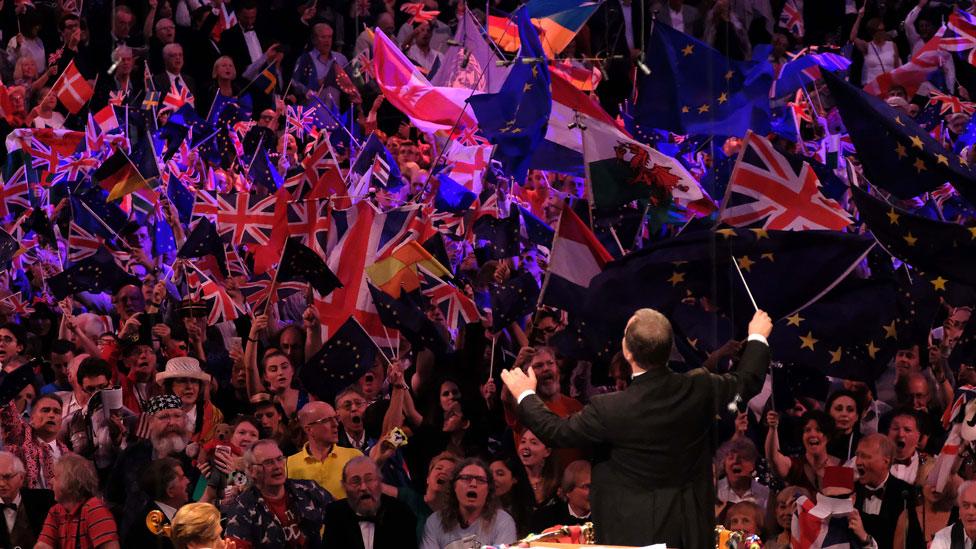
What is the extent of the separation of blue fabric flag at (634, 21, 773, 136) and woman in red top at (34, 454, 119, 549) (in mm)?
4349

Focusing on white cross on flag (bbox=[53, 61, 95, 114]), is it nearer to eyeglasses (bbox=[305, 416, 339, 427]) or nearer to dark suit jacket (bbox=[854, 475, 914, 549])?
eyeglasses (bbox=[305, 416, 339, 427])

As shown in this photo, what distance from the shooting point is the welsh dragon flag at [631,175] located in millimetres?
10109

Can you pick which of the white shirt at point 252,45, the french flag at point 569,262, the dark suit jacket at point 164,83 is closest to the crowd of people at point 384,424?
the french flag at point 569,262

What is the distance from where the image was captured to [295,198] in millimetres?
12406

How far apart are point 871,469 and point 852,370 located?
0.85 meters

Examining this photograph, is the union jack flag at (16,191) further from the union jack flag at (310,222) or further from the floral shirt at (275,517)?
the floral shirt at (275,517)

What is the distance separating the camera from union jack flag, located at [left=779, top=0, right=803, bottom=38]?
54.0 ft

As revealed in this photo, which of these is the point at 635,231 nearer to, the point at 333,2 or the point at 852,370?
the point at 852,370

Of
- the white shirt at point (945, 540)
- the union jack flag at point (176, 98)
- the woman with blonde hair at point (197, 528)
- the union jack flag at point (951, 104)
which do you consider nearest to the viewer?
the woman with blonde hair at point (197, 528)

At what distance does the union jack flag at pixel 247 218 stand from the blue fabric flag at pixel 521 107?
1.57 m

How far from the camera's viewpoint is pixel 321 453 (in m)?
8.82

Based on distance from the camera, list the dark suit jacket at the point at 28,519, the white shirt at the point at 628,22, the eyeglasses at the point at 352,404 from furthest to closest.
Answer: the white shirt at the point at 628,22 → the eyeglasses at the point at 352,404 → the dark suit jacket at the point at 28,519

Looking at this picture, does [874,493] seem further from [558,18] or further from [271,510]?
[558,18]

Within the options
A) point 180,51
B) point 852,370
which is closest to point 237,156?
point 180,51
